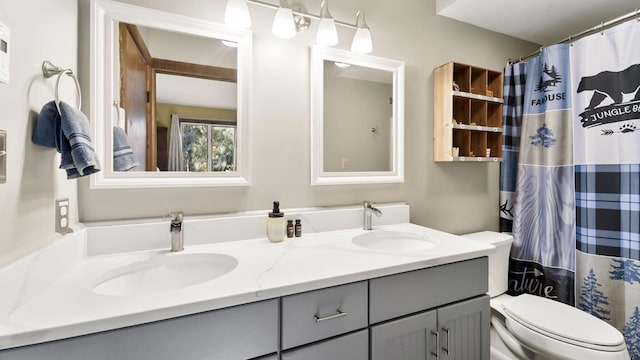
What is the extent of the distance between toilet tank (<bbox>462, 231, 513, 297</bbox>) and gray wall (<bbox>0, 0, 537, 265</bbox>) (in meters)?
0.17

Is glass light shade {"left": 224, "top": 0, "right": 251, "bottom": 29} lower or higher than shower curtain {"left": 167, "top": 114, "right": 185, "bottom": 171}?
higher

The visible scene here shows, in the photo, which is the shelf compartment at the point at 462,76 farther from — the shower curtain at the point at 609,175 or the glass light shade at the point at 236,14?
the glass light shade at the point at 236,14

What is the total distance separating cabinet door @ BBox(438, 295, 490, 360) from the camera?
1.04m

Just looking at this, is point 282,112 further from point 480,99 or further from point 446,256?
point 480,99

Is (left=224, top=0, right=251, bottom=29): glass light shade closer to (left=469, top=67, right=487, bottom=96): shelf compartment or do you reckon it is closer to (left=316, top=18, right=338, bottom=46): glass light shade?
(left=316, top=18, right=338, bottom=46): glass light shade

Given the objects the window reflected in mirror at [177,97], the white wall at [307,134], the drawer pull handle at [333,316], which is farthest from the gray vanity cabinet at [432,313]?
the window reflected in mirror at [177,97]

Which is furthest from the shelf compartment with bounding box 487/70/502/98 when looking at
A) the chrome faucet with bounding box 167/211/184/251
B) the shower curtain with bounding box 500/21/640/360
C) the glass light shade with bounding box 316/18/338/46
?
the chrome faucet with bounding box 167/211/184/251

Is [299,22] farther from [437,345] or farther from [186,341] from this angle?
[437,345]

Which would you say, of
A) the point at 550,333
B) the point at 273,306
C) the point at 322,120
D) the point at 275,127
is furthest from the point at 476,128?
the point at 273,306

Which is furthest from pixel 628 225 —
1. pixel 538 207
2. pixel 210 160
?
pixel 210 160

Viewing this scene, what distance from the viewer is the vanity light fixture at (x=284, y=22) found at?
4.06 feet

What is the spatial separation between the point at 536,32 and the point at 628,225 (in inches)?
54.8

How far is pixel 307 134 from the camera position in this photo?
54.6 inches

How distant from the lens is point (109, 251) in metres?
1.02
